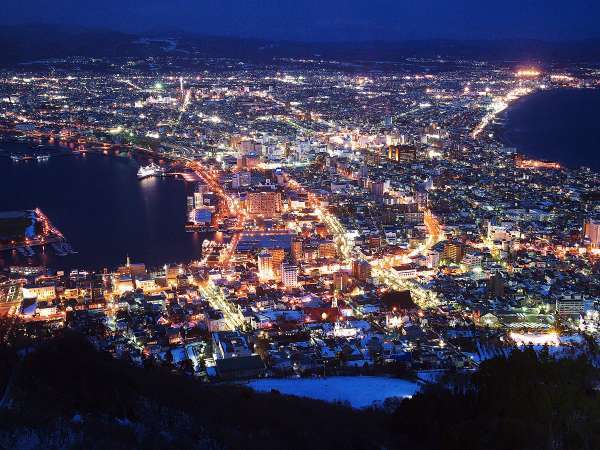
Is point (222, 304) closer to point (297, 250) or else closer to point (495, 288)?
point (297, 250)

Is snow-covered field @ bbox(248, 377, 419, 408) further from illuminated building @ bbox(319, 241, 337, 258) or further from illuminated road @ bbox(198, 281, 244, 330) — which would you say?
illuminated building @ bbox(319, 241, 337, 258)

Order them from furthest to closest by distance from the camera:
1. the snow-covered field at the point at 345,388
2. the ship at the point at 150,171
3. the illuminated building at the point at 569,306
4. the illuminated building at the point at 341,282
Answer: the ship at the point at 150,171 < the illuminated building at the point at 341,282 < the illuminated building at the point at 569,306 < the snow-covered field at the point at 345,388

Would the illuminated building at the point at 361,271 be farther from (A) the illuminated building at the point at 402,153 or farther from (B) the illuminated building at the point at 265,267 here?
(A) the illuminated building at the point at 402,153

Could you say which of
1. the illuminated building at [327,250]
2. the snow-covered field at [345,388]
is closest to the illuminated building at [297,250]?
the illuminated building at [327,250]

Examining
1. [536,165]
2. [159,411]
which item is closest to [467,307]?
[159,411]

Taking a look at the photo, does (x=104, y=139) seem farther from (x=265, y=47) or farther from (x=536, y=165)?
(x=265, y=47)

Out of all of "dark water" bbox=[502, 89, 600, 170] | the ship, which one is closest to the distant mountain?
"dark water" bbox=[502, 89, 600, 170]

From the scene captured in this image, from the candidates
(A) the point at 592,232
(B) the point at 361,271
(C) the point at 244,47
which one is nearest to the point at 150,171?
(B) the point at 361,271
